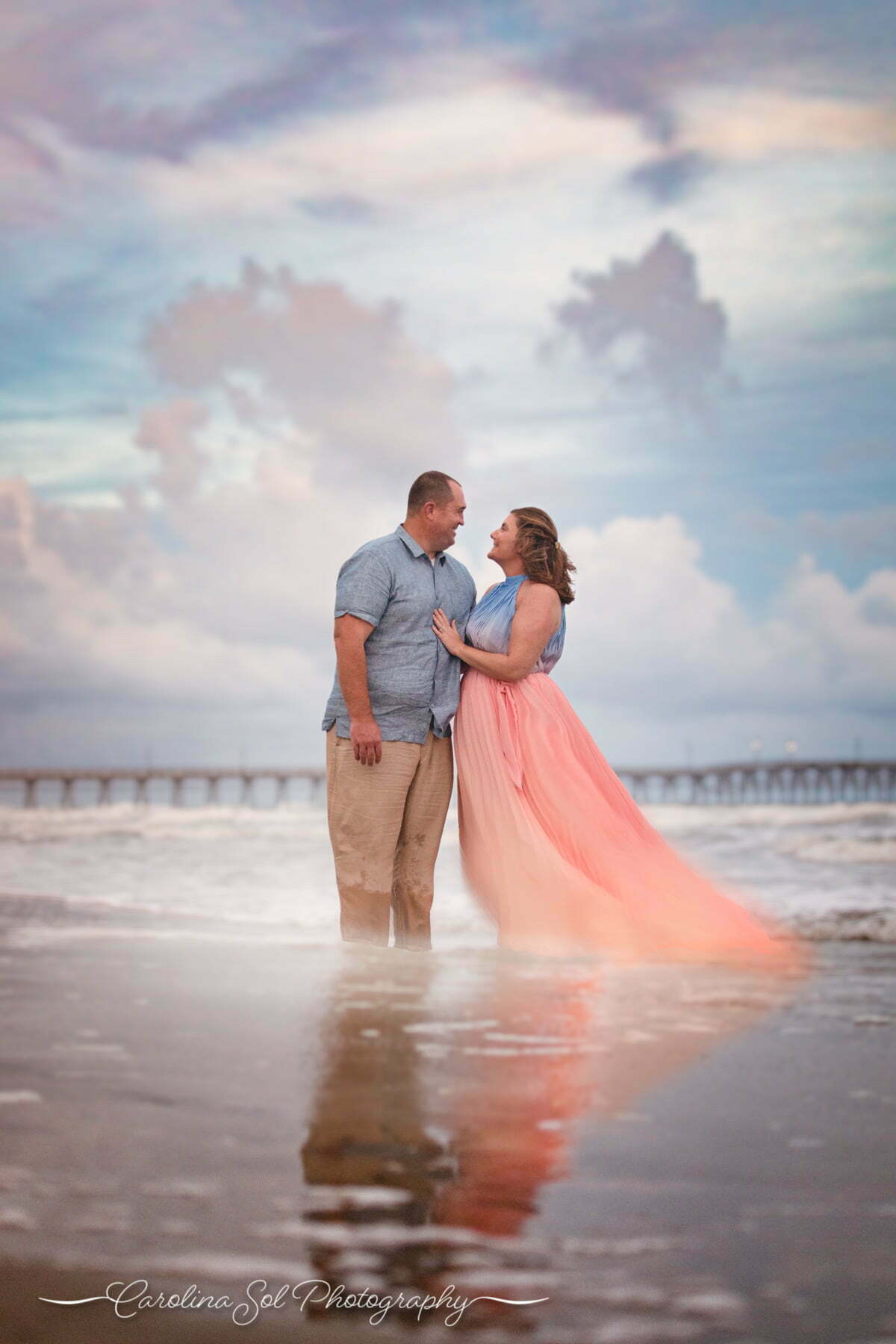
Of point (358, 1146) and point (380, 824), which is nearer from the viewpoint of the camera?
point (358, 1146)

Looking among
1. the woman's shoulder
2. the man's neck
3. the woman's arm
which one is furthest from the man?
the woman's shoulder

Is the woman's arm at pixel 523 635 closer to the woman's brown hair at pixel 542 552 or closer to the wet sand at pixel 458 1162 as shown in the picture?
the woman's brown hair at pixel 542 552

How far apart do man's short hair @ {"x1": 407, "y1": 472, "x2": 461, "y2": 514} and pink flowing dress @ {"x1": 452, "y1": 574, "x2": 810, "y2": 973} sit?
417 millimetres

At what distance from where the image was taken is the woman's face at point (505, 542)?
14.8ft

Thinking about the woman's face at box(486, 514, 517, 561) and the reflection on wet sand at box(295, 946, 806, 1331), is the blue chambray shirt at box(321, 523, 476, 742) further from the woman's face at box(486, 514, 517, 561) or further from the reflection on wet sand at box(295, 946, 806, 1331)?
the reflection on wet sand at box(295, 946, 806, 1331)

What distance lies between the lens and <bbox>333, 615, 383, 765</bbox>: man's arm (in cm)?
424

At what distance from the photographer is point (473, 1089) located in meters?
2.84

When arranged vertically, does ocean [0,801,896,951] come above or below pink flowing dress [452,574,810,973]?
below

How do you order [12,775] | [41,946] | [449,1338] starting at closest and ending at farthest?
[449,1338]
[41,946]
[12,775]

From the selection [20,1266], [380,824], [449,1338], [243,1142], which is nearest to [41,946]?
[380,824]

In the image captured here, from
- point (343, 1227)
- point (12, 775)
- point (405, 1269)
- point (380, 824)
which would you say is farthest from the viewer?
point (12, 775)

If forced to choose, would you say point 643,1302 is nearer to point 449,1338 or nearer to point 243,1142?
point 449,1338

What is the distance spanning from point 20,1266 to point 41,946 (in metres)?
4.23

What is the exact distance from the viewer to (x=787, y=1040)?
3416 mm
